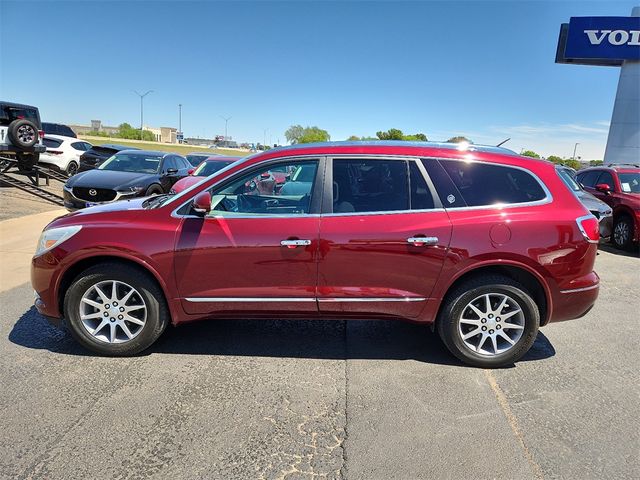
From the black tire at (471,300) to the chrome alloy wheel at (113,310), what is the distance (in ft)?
8.24

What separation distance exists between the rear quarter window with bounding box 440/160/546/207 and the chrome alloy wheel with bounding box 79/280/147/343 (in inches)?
110

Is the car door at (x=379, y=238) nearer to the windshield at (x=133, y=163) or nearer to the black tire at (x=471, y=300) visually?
the black tire at (x=471, y=300)

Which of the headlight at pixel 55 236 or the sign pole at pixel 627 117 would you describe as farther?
the sign pole at pixel 627 117

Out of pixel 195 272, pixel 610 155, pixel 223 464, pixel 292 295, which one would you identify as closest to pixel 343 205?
pixel 292 295

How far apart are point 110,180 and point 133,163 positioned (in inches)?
68.0

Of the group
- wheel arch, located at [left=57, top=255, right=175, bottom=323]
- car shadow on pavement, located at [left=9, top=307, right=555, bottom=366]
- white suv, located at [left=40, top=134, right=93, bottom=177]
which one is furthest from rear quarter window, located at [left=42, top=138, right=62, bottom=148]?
wheel arch, located at [left=57, top=255, right=175, bottom=323]

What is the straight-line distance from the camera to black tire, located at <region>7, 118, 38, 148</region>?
1220cm

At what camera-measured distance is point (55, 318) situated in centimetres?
375

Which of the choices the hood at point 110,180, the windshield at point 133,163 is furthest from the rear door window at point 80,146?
the hood at point 110,180

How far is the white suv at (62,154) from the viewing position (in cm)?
1622

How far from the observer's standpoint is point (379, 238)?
11.5 feet

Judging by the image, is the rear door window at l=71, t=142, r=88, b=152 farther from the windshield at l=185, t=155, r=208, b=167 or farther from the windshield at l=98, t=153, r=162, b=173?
the windshield at l=98, t=153, r=162, b=173

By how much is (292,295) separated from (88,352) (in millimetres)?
1871

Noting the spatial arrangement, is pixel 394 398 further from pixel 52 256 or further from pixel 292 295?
pixel 52 256
